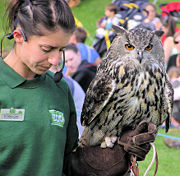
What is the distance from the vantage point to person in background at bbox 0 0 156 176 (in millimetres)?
1650

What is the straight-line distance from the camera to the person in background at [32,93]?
1.65m

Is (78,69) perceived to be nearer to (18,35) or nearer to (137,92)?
(137,92)

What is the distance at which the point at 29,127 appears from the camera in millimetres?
1676

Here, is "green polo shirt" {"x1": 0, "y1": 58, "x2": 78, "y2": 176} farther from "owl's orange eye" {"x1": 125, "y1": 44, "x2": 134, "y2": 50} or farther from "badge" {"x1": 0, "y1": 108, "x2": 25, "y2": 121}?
"owl's orange eye" {"x1": 125, "y1": 44, "x2": 134, "y2": 50}

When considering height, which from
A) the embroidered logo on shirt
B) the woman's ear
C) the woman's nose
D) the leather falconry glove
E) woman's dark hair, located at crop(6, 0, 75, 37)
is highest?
woman's dark hair, located at crop(6, 0, 75, 37)

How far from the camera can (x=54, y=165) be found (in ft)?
5.72

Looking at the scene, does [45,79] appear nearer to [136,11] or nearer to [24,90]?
[24,90]

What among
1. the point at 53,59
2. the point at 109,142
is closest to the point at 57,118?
the point at 53,59

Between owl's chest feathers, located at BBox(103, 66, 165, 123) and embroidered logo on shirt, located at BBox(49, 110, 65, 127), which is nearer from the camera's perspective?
embroidered logo on shirt, located at BBox(49, 110, 65, 127)

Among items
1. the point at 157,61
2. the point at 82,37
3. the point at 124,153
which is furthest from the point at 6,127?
the point at 82,37

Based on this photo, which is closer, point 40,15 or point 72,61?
point 40,15

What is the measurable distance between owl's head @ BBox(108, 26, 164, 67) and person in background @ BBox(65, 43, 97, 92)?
2.78 meters

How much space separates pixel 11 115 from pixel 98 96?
1.01 m

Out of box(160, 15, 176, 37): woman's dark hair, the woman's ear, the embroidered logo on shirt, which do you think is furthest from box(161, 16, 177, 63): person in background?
the woman's ear
